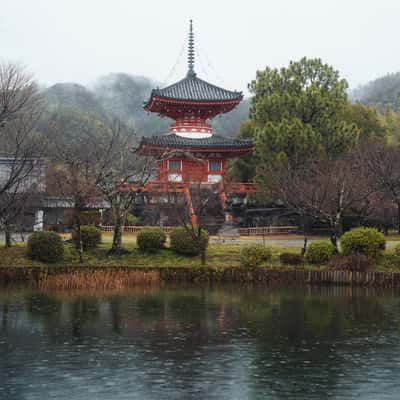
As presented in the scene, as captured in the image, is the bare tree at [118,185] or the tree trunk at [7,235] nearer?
the tree trunk at [7,235]

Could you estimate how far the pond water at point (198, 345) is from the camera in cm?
1389

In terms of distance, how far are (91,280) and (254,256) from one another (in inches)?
301

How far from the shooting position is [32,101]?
32.5 meters

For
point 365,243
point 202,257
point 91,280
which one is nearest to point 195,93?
point 202,257

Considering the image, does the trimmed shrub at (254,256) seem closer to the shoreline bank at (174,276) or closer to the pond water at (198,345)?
the shoreline bank at (174,276)

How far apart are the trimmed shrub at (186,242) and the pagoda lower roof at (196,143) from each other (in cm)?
1707

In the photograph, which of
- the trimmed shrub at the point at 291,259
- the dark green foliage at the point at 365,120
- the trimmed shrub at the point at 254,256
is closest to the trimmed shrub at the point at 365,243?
the trimmed shrub at the point at 291,259

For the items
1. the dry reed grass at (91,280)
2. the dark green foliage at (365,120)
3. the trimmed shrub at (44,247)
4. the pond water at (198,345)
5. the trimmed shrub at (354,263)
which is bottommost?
the pond water at (198,345)

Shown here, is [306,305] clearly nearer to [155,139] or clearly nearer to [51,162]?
[51,162]

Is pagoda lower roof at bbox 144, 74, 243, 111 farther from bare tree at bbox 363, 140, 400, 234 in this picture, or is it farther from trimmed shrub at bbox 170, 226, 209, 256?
trimmed shrub at bbox 170, 226, 209, 256

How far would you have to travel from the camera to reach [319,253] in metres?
32.7

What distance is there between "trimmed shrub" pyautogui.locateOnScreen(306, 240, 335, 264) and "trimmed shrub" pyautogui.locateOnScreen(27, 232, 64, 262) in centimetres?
1197

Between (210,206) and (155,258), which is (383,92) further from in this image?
(155,258)

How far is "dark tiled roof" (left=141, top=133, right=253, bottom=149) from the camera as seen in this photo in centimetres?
5203
